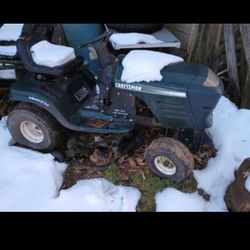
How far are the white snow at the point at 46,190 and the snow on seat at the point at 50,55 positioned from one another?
2.68 ft

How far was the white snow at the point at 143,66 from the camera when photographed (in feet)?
9.39

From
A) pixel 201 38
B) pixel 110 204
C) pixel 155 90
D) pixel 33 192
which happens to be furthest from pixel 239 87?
pixel 33 192

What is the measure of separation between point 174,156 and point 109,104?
753 millimetres

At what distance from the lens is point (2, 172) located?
3.15 metres

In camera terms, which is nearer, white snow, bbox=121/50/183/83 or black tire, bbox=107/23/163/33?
white snow, bbox=121/50/183/83

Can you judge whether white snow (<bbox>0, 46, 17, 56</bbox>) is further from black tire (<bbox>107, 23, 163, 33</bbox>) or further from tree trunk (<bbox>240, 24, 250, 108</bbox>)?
tree trunk (<bbox>240, 24, 250, 108</bbox>)

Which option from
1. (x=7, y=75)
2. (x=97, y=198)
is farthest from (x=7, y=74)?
(x=97, y=198)

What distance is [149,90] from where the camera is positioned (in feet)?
9.48

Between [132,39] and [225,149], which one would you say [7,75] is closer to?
[132,39]

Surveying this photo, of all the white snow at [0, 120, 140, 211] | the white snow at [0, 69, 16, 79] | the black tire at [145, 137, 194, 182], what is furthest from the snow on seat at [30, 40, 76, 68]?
the black tire at [145, 137, 194, 182]

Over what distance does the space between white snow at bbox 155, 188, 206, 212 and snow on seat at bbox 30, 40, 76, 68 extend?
4.48 ft

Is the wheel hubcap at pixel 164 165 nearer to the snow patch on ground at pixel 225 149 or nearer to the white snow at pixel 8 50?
the snow patch on ground at pixel 225 149

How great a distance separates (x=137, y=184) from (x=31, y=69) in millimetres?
1298

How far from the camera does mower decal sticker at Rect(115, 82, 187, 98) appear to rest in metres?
2.81
